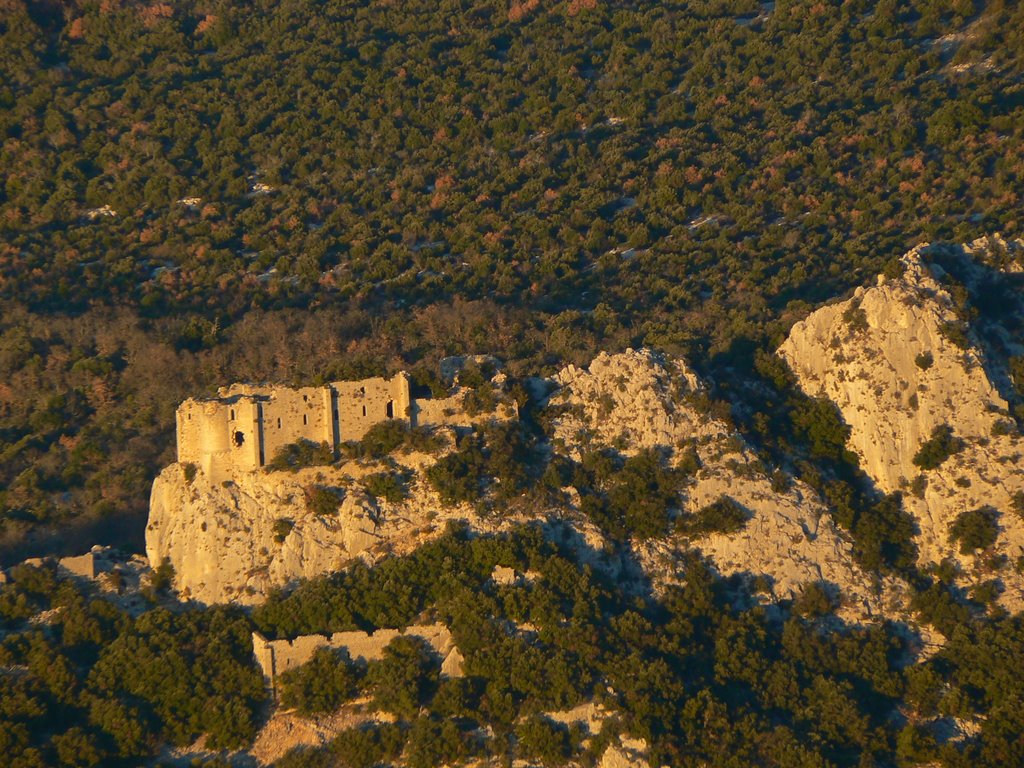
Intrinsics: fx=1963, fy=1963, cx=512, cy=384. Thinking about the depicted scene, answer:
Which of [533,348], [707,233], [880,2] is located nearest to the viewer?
[533,348]

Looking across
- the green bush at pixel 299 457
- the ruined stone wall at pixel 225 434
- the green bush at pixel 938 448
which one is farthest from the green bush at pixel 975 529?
the ruined stone wall at pixel 225 434

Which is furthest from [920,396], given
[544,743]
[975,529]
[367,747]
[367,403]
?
[367,747]

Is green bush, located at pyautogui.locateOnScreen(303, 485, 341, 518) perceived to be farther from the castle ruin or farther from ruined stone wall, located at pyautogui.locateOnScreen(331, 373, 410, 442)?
ruined stone wall, located at pyautogui.locateOnScreen(331, 373, 410, 442)

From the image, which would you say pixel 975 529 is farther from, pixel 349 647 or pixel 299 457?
pixel 299 457

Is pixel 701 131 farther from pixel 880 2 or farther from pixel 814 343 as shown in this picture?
pixel 814 343

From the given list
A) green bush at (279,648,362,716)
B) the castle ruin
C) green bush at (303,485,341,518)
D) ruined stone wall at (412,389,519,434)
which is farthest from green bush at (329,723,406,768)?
ruined stone wall at (412,389,519,434)

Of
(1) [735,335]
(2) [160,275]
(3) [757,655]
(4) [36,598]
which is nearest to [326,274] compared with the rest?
(2) [160,275]

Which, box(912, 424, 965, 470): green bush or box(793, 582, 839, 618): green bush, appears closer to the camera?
box(793, 582, 839, 618): green bush
